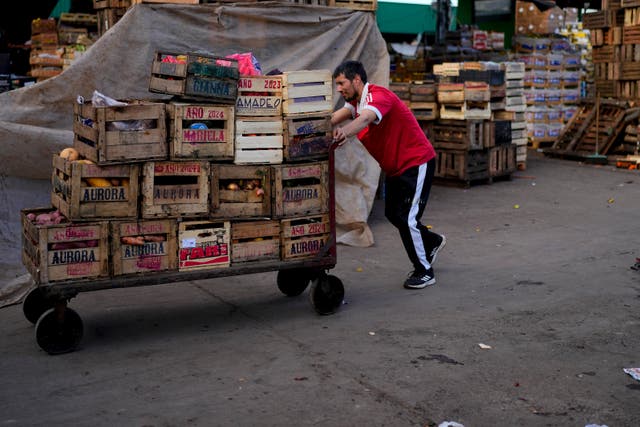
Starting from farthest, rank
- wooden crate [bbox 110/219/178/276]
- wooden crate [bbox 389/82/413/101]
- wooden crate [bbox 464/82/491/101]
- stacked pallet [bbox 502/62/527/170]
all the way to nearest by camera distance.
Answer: stacked pallet [bbox 502/62/527/170] → wooden crate [bbox 389/82/413/101] → wooden crate [bbox 464/82/491/101] → wooden crate [bbox 110/219/178/276]

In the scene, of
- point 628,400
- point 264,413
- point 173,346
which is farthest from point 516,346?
point 173,346

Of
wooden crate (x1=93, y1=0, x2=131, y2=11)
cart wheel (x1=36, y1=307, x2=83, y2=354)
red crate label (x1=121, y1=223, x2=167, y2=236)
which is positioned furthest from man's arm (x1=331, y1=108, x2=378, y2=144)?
wooden crate (x1=93, y1=0, x2=131, y2=11)

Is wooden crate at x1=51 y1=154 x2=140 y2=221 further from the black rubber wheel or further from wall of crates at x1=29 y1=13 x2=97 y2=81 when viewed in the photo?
wall of crates at x1=29 y1=13 x2=97 y2=81

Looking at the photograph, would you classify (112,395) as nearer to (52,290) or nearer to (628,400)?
(52,290)

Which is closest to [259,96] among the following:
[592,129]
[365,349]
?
[365,349]

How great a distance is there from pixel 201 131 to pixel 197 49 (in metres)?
3.67

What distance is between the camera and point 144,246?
235 inches

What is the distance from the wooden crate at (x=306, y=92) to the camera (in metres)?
6.51

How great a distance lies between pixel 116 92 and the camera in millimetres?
9086

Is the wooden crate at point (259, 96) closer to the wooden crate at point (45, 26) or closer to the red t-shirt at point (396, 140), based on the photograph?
the red t-shirt at point (396, 140)

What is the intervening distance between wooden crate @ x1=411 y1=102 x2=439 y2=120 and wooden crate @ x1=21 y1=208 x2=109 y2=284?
8.91 metres

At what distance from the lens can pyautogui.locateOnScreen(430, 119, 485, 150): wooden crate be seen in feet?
44.4

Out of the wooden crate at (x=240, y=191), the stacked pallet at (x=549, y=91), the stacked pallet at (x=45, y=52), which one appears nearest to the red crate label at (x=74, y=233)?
the wooden crate at (x=240, y=191)

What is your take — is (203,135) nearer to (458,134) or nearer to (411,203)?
(411,203)
